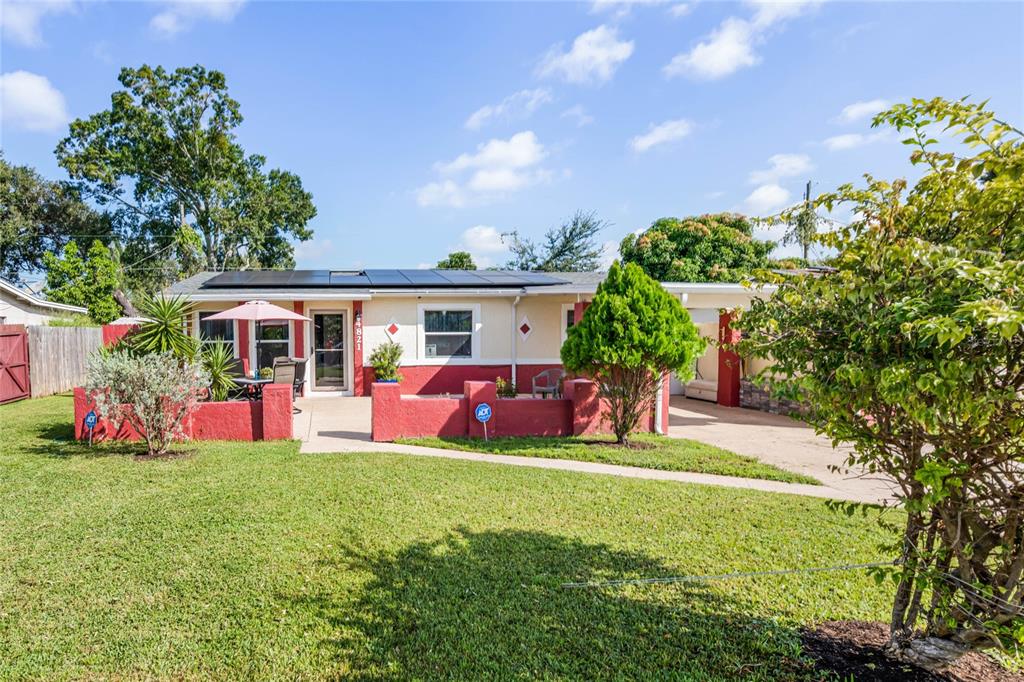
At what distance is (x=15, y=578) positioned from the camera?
3980 mm

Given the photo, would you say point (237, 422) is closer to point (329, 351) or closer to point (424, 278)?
point (329, 351)

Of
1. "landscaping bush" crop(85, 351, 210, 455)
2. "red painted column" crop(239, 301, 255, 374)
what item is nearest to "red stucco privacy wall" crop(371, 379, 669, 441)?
"landscaping bush" crop(85, 351, 210, 455)

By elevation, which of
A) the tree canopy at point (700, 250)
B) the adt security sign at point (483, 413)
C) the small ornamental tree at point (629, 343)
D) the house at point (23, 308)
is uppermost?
the tree canopy at point (700, 250)

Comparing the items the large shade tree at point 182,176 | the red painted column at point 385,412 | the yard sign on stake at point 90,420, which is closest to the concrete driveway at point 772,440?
the red painted column at point 385,412

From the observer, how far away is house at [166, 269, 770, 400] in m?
14.1

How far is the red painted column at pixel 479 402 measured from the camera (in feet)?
30.2

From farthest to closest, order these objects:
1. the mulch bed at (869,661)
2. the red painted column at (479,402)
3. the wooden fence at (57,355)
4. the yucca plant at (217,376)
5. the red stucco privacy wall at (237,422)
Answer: the wooden fence at (57,355) → the yucca plant at (217,376) → the red painted column at (479,402) → the red stucco privacy wall at (237,422) → the mulch bed at (869,661)

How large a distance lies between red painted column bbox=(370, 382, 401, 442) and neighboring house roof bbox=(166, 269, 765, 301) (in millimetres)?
5266

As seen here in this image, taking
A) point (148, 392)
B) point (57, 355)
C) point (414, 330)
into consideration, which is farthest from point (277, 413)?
point (57, 355)

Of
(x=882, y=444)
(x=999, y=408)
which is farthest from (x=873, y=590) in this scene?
(x=999, y=408)

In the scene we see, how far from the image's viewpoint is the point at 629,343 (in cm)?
806

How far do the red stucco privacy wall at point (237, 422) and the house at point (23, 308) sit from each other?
14877mm

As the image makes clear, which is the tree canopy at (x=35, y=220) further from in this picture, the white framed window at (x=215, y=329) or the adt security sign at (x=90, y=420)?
the adt security sign at (x=90, y=420)

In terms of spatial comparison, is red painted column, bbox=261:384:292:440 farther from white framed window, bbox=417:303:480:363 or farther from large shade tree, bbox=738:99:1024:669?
large shade tree, bbox=738:99:1024:669
